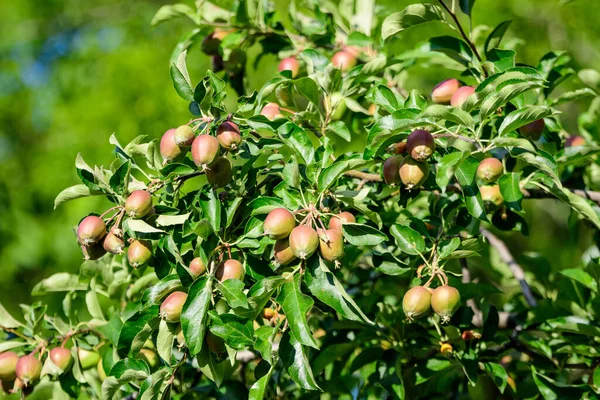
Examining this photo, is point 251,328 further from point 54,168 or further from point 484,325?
point 54,168

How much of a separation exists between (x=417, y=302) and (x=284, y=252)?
25cm

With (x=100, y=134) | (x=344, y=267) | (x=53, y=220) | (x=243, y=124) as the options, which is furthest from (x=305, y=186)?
(x=53, y=220)

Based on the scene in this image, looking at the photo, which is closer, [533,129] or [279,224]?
[279,224]

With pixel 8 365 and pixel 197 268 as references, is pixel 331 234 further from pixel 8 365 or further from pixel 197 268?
pixel 8 365

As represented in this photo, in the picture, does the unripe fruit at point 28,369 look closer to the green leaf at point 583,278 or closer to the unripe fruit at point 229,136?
the unripe fruit at point 229,136

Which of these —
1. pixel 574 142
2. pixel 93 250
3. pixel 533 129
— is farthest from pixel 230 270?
pixel 574 142

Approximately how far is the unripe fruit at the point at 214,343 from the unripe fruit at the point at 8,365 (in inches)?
19.9

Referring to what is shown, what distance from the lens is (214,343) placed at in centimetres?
113

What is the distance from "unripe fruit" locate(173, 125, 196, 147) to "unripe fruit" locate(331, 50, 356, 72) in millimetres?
607

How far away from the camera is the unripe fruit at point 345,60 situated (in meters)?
1.64

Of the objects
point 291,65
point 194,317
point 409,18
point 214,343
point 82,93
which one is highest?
point 409,18

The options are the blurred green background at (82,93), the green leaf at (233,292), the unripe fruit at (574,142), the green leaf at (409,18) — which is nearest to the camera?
the green leaf at (233,292)

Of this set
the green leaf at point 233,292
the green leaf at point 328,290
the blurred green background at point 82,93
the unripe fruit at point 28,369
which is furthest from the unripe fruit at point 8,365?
the blurred green background at point 82,93

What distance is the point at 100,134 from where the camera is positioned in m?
4.12
